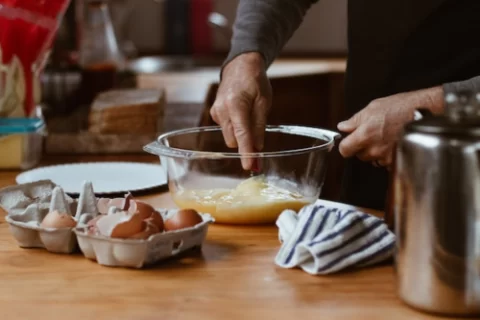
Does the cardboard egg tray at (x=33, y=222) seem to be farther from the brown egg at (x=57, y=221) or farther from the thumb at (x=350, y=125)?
the thumb at (x=350, y=125)

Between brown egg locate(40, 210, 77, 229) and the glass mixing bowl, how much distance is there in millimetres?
210

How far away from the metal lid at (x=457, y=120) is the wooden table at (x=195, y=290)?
191 millimetres

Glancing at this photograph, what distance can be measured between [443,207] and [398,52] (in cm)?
94

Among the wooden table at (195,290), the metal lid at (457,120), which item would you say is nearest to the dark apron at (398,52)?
the wooden table at (195,290)

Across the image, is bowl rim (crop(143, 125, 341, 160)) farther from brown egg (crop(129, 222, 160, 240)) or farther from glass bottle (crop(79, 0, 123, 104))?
glass bottle (crop(79, 0, 123, 104))

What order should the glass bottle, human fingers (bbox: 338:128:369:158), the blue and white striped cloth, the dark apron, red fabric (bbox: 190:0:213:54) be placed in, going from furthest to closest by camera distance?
red fabric (bbox: 190:0:213:54) → the glass bottle → the dark apron → human fingers (bbox: 338:128:369:158) → the blue and white striped cloth

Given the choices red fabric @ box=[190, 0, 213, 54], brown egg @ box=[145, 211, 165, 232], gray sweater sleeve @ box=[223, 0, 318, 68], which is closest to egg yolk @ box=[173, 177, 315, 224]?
brown egg @ box=[145, 211, 165, 232]

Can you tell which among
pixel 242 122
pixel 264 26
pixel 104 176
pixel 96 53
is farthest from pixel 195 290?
pixel 96 53

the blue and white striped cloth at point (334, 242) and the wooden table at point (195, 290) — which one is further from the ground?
the blue and white striped cloth at point (334, 242)

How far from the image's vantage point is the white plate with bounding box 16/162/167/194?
5.01 ft

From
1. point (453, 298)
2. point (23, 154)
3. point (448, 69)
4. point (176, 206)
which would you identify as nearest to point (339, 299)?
point (453, 298)

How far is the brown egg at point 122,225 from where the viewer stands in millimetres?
1019

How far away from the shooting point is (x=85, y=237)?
1.06m

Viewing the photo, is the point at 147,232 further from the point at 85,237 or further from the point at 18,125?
the point at 18,125
